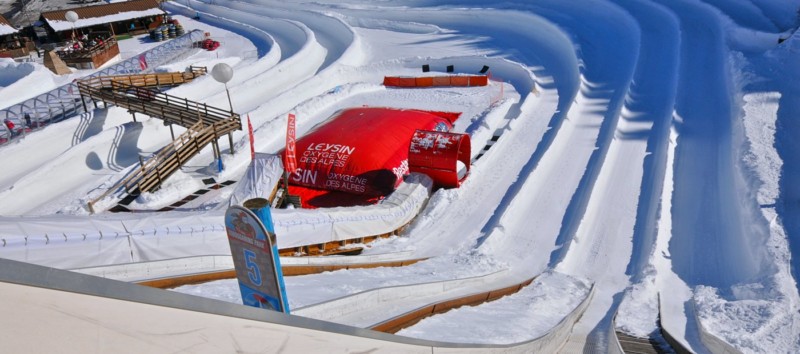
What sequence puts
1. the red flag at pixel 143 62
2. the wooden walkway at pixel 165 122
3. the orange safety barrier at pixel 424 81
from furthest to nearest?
the red flag at pixel 143 62 → the orange safety barrier at pixel 424 81 → the wooden walkway at pixel 165 122

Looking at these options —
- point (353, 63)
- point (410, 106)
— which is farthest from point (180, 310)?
point (353, 63)

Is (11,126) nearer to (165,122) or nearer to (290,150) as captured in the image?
(165,122)

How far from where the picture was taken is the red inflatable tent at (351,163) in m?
16.0

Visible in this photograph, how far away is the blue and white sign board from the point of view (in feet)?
16.6

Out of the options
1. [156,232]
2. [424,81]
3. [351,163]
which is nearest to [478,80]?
[424,81]

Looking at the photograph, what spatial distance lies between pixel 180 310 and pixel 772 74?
791 inches

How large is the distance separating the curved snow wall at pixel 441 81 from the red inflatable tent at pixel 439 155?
864cm

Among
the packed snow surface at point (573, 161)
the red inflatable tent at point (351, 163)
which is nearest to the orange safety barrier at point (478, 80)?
the packed snow surface at point (573, 161)

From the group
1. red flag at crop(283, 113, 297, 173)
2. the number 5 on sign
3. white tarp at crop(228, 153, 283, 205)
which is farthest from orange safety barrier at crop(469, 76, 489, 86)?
the number 5 on sign

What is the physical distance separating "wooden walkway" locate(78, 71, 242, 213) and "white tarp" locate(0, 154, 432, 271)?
117 inches

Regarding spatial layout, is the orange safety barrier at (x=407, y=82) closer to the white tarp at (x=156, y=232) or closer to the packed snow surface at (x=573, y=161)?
the packed snow surface at (x=573, y=161)

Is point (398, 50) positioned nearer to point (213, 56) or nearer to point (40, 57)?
point (213, 56)

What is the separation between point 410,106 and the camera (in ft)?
75.8

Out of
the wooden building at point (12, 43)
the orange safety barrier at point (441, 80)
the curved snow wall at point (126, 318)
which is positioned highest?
the curved snow wall at point (126, 318)
